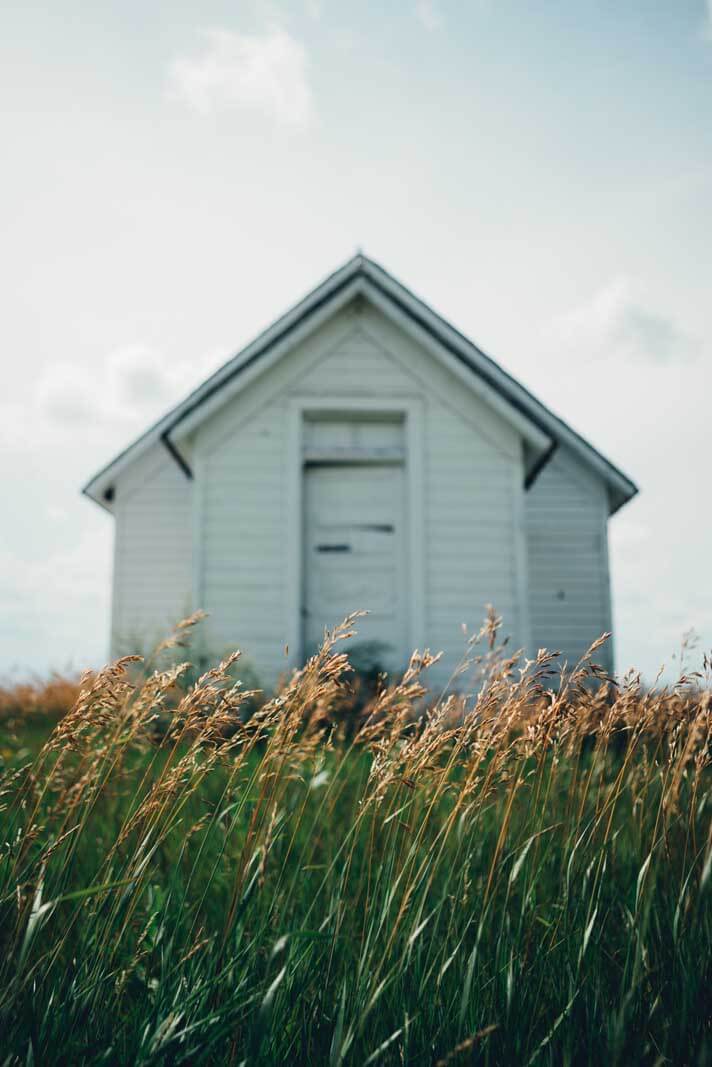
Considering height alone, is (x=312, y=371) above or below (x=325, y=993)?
above

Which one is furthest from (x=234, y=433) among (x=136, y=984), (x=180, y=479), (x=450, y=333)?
(x=136, y=984)

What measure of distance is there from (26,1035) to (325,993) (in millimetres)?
642

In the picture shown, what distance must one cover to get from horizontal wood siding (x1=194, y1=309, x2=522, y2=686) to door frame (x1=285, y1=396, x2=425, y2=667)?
0.09m

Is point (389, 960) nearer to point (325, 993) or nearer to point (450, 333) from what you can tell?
point (325, 993)

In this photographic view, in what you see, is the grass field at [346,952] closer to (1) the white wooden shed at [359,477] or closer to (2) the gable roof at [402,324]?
(1) the white wooden shed at [359,477]

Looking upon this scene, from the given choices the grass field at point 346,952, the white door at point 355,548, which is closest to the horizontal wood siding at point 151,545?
the white door at point 355,548

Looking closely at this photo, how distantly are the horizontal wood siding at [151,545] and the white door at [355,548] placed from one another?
431 cm

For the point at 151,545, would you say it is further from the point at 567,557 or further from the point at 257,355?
the point at 567,557

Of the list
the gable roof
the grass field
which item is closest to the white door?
the gable roof

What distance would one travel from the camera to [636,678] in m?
1.98

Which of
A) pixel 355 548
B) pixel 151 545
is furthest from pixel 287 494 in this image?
pixel 151 545

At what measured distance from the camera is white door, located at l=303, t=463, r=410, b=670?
414 inches

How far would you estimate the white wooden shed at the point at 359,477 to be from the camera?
10.2 metres

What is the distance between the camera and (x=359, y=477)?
35.2 feet
